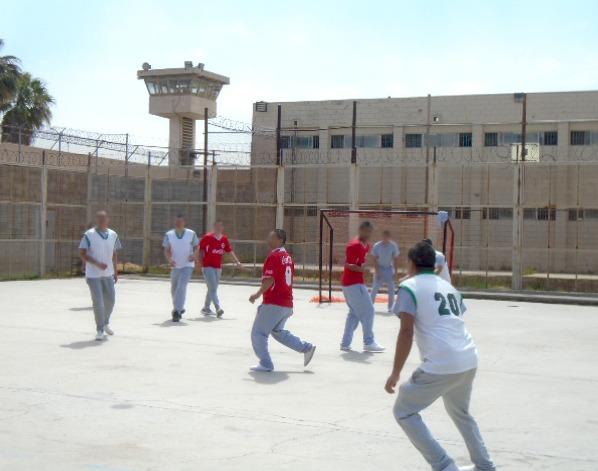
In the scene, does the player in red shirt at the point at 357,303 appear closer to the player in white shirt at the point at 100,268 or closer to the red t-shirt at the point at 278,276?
the red t-shirt at the point at 278,276

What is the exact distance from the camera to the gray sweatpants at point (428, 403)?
570 centimetres

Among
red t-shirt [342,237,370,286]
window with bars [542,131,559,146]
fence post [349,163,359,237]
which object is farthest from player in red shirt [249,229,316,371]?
window with bars [542,131,559,146]

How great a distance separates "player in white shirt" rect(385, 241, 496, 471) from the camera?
5738 mm

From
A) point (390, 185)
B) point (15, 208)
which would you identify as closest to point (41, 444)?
point (15, 208)

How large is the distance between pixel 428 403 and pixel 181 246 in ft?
34.3

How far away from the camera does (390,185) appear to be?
129 feet

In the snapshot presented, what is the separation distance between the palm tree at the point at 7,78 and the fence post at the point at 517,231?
79.8 feet

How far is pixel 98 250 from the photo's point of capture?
13117 mm

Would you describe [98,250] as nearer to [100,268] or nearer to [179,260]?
[100,268]

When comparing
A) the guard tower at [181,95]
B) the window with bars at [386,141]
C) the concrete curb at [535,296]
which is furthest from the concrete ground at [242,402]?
the guard tower at [181,95]

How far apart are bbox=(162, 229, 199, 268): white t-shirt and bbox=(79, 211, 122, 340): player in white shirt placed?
2354 mm

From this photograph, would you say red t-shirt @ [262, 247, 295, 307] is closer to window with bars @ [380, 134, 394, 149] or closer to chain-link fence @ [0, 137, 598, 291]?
chain-link fence @ [0, 137, 598, 291]

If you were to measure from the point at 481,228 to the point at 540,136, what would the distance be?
245 inches

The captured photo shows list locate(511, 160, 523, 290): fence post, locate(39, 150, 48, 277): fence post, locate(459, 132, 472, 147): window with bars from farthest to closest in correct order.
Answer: locate(459, 132, 472, 147): window with bars
locate(39, 150, 48, 277): fence post
locate(511, 160, 523, 290): fence post
